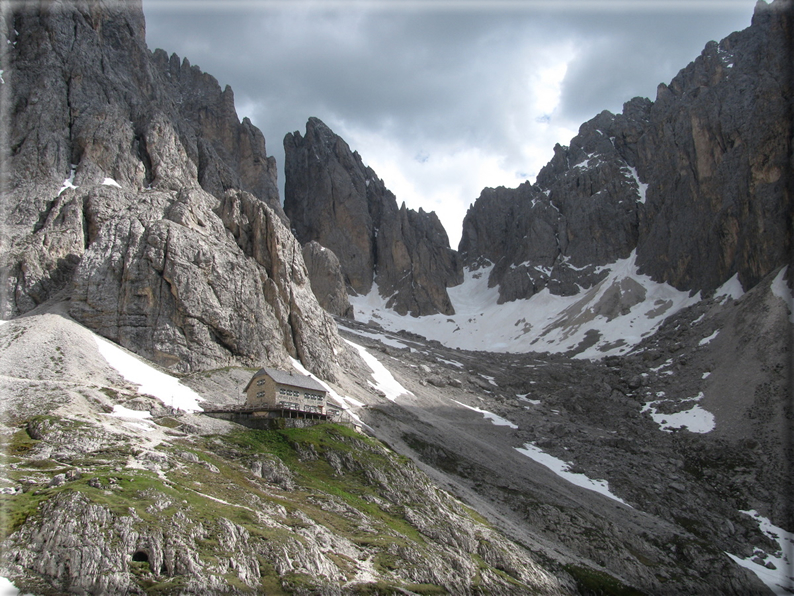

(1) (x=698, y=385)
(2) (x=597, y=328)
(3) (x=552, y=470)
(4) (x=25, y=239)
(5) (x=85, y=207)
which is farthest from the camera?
(2) (x=597, y=328)

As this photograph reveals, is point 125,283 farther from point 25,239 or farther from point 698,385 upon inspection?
point 698,385

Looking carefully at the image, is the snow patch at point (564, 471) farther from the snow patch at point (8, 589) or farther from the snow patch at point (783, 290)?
the snow patch at point (8, 589)

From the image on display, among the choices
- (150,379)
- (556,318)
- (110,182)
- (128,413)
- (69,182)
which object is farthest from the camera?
(556,318)

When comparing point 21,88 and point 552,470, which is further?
point 21,88

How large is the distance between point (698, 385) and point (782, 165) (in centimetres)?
5007

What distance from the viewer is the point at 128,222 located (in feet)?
209

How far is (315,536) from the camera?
2609 cm

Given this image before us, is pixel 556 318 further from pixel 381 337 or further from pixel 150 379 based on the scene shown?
pixel 150 379

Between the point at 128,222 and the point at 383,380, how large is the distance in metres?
41.5

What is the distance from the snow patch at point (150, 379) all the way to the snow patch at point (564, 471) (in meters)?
39.1

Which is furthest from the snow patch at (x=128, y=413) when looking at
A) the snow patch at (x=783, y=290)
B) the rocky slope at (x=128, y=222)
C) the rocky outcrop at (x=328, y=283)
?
the rocky outcrop at (x=328, y=283)

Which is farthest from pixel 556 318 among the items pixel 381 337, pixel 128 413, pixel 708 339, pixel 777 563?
pixel 128 413

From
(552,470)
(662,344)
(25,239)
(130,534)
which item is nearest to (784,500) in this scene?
(552,470)

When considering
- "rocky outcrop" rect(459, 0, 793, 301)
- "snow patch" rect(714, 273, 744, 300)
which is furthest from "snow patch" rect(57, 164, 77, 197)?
"rocky outcrop" rect(459, 0, 793, 301)
